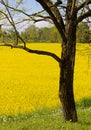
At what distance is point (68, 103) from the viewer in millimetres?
10391

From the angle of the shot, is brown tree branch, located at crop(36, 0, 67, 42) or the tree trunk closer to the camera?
brown tree branch, located at crop(36, 0, 67, 42)

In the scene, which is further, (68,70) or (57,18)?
(57,18)

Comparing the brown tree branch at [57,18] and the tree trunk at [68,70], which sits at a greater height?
the brown tree branch at [57,18]

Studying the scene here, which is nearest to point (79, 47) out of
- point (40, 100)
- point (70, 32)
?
A: point (40, 100)

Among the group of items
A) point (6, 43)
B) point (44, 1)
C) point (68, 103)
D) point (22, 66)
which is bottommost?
point (22, 66)

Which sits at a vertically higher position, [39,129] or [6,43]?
[6,43]

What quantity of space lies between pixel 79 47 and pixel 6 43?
8.92 metres

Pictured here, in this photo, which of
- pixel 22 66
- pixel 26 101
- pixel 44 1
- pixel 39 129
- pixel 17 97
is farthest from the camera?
pixel 22 66

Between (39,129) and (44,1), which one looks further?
(44,1)

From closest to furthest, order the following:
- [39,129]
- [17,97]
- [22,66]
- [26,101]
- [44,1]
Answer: [39,129] → [44,1] → [26,101] → [17,97] → [22,66]

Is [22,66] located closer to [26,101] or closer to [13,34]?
[26,101]

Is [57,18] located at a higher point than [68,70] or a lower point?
higher

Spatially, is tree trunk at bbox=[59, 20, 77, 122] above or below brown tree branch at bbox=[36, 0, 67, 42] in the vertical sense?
below

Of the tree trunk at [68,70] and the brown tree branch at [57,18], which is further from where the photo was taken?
the tree trunk at [68,70]
